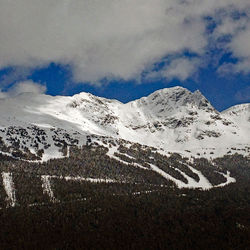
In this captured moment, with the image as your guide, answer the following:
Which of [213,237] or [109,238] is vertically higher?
[109,238]

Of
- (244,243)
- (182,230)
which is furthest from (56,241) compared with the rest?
(244,243)

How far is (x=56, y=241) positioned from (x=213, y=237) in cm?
7085

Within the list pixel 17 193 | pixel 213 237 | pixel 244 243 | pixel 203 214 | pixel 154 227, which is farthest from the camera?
pixel 17 193

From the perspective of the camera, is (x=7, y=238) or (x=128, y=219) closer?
(x=7, y=238)

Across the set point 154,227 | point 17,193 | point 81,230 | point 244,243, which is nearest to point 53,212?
point 81,230

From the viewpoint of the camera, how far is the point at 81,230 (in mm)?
150375

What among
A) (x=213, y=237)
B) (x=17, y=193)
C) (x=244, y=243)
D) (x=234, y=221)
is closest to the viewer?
(x=244, y=243)

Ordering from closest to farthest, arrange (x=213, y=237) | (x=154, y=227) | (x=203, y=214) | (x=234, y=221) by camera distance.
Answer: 1. (x=213, y=237)
2. (x=154, y=227)
3. (x=234, y=221)
4. (x=203, y=214)

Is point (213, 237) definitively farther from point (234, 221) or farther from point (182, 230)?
point (234, 221)

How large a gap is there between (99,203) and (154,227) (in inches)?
1790

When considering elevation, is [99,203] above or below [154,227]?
above

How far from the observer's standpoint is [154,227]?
156625 millimetres

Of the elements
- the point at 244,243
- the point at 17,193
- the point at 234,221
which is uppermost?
the point at 17,193

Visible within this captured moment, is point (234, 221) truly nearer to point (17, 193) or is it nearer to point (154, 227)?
point (154, 227)
